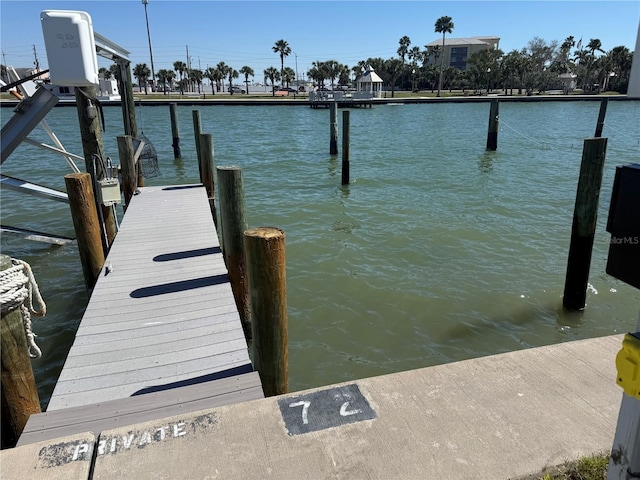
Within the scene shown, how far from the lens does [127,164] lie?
364 inches

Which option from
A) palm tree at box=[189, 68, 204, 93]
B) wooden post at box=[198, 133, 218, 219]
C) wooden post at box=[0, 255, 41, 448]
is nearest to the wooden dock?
wooden post at box=[0, 255, 41, 448]

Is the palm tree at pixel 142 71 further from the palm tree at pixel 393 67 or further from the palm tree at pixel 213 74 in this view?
the palm tree at pixel 393 67

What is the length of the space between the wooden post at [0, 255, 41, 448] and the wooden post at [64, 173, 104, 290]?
10.3 feet

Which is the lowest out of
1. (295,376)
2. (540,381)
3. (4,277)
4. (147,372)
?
(295,376)

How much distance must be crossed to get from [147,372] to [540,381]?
2.98 meters

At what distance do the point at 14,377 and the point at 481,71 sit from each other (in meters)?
98.1

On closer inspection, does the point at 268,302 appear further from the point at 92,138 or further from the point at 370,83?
the point at 370,83

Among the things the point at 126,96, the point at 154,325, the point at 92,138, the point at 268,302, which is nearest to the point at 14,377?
the point at 154,325

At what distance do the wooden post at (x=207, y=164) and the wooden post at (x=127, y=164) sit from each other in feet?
4.74

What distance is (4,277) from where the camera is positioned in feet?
9.91

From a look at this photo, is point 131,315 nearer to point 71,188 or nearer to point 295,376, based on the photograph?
point 295,376

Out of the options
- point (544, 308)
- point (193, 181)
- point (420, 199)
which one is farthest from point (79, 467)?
point (193, 181)

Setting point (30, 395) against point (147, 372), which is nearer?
point (30, 395)

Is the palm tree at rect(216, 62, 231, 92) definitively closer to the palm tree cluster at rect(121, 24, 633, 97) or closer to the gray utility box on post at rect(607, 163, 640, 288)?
the palm tree cluster at rect(121, 24, 633, 97)
